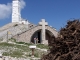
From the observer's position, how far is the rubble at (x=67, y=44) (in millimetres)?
6320

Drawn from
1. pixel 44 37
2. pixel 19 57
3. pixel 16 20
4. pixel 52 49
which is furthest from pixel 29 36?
Answer: pixel 52 49

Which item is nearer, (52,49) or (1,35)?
(52,49)

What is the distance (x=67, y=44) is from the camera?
21.4 feet

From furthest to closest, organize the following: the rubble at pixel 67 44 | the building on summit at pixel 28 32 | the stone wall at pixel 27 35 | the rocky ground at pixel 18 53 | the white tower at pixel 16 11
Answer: the white tower at pixel 16 11 < the building on summit at pixel 28 32 < the stone wall at pixel 27 35 < the rocky ground at pixel 18 53 < the rubble at pixel 67 44

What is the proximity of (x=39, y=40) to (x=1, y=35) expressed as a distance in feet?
24.8

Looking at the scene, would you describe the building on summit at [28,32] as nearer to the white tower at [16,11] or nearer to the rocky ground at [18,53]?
the white tower at [16,11]

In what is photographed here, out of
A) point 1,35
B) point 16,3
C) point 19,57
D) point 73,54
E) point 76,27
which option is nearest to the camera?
point 73,54

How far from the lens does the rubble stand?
6.32 m

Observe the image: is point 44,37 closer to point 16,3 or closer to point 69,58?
point 16,3

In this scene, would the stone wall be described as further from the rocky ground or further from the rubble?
the rubble

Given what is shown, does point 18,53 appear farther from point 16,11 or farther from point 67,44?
point 16,11

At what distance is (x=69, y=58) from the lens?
6.38m

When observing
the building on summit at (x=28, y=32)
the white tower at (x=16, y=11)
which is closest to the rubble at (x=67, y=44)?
the building on summit at (x=28, y=32)

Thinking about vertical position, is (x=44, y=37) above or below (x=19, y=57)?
above
